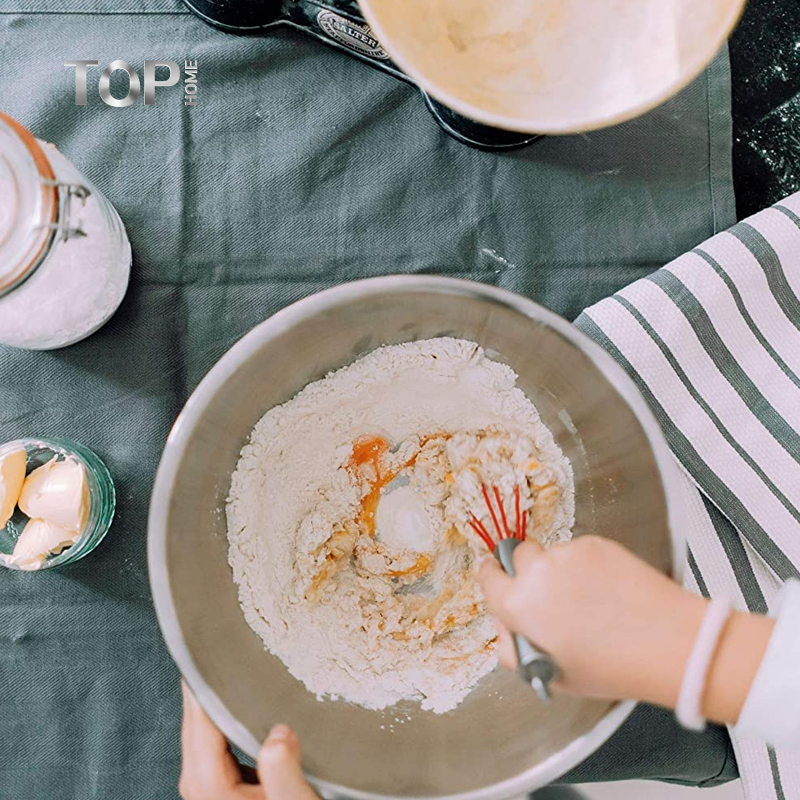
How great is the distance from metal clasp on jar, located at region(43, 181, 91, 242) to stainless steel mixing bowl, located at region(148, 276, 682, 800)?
142mm

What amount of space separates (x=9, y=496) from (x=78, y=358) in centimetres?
12

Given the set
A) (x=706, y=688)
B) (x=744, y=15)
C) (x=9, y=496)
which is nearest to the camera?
(x=706, y=688)

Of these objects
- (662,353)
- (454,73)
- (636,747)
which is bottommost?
(636,747)

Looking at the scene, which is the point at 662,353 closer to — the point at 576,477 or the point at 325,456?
the point at 576,477

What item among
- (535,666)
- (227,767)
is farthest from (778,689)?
(227,767)

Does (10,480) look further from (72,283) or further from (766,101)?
(766,101)

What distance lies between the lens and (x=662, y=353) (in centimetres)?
64

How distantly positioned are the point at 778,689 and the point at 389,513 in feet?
1.01

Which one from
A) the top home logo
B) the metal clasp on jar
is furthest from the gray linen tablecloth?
the metal clasp on jar

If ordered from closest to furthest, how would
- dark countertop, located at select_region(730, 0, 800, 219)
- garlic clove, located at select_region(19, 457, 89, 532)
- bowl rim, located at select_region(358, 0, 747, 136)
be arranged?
bowl rim, located at select_region(358, 0, 747, 136) < garlic clove, located at select_region(19, 457, 89, 532) < dark countertop, located at select_region(730, 0, 800, 219)

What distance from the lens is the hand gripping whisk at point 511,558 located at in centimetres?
50

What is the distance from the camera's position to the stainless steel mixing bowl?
1.72 feet

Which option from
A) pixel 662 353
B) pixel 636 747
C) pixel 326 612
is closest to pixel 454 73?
pixel 662 353

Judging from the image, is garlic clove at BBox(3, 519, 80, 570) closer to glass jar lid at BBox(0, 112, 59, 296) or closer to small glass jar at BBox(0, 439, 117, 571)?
small glass jar at BBox(0, 439, 117, 571)
